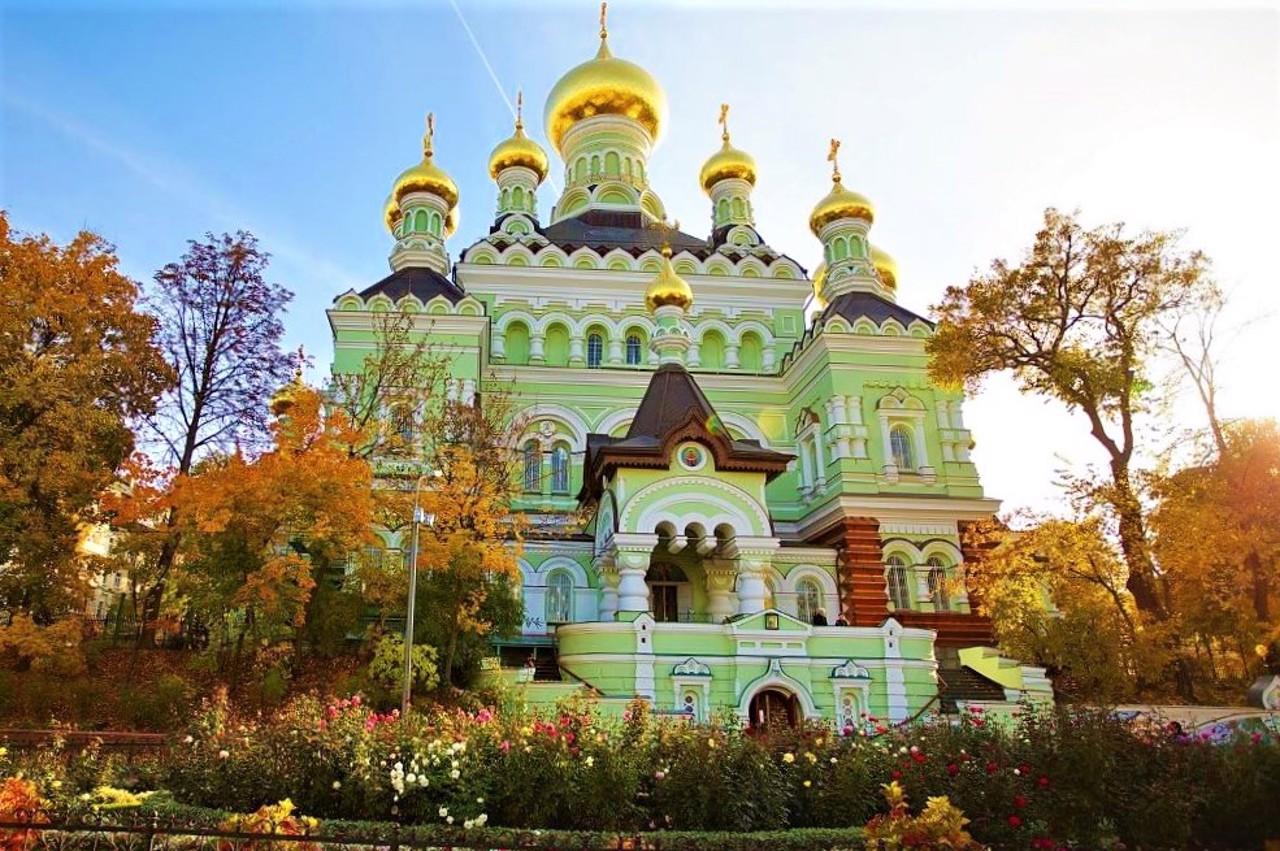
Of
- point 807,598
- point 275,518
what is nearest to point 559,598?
point 807,598

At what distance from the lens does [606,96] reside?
3422cm

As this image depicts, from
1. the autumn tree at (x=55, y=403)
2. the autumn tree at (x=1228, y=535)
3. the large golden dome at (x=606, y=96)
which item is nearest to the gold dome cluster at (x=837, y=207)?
the large golden dome at (x=606, y=96)

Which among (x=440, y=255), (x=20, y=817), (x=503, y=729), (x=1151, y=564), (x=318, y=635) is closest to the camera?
(x=20, y=817)

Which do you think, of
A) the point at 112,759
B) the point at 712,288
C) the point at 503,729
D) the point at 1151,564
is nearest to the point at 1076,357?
the point at 1151,564

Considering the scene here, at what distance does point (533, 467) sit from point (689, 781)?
57.0ft

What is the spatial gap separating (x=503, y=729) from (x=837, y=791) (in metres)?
3.55

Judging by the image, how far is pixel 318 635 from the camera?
51.6 feet

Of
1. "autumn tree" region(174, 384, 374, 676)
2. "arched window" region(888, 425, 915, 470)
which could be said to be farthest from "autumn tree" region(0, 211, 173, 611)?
"arched window" region(888, 425, 915, 470)

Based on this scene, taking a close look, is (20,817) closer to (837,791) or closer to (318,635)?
(837,791)

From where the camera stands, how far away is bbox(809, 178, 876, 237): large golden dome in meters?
29.1

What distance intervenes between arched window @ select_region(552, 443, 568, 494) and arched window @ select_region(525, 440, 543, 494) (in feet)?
1.42

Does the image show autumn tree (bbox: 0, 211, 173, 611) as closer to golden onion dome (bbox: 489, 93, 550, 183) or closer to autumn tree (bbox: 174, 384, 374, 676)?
autumn tree (bbox: 174, 384, 374, 676)

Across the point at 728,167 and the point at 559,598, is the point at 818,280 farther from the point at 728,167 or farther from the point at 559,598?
the point at 559,598

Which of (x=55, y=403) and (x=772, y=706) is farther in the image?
(x=772, y=706)
